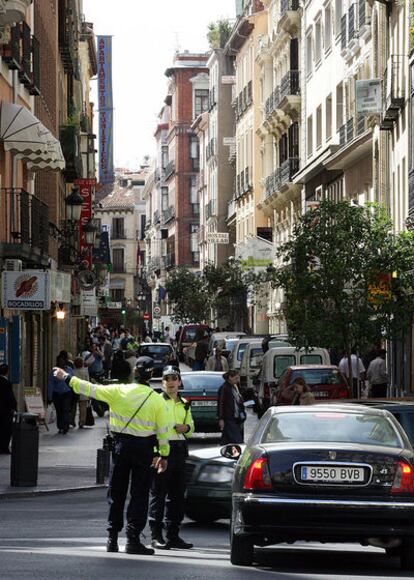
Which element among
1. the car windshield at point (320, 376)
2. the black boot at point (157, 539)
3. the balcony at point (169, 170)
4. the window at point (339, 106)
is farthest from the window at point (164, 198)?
the black boot at point (157, 539)

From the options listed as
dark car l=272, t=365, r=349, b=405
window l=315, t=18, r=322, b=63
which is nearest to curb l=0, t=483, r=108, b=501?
dark car l=272, t=365, r=349, b=405

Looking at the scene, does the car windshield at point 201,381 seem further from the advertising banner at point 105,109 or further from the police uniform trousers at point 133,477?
the advertising banner at point 105,109

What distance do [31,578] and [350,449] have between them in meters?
2.64

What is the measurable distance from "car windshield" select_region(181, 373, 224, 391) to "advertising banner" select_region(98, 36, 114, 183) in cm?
4769

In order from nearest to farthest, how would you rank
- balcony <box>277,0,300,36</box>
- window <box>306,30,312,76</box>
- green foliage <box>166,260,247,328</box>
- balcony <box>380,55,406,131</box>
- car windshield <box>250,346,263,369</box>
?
balcony <box>380,55,406,131</box> < car windshield <box>250,346,263,369</box> < window <box>306,30,312,76</box> < balcony <box>277,0,300,36</box> < green foliage <box>166,260,247,328</box>

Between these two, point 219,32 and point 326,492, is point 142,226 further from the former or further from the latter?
point 326,492

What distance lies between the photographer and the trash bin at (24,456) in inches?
900

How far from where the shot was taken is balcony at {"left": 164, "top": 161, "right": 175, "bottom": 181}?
142 m

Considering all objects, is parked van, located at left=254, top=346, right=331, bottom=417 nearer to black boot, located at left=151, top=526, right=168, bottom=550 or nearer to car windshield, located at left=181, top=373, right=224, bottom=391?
car windshield, located at left=181, top=373, right=224, bottom=391

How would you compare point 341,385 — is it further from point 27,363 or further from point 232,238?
point 232,238

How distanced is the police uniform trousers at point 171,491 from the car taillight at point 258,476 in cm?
267

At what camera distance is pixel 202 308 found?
9425 cm


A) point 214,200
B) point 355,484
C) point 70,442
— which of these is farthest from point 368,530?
point 214,200

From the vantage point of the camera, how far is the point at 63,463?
91.6 feet
